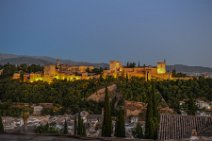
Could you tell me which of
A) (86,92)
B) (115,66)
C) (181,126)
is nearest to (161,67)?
(115,66)

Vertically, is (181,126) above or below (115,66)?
below

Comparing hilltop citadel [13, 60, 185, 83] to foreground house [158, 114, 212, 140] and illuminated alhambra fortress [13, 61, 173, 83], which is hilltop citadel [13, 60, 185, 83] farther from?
foreground house [158, 114, 212, 140]

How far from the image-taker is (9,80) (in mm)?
60344

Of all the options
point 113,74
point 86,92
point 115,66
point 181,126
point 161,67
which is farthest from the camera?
point 115,66

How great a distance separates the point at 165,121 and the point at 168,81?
4606cm

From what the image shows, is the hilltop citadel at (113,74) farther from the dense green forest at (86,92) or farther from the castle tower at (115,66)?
the dense green forest at (86,92)

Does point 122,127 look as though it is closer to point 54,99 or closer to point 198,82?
point 54,99

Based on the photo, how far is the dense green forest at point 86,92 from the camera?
46.8 metres

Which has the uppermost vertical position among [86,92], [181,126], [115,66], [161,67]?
A: [115,66]

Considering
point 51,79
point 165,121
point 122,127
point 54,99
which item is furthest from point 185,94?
point 165,121

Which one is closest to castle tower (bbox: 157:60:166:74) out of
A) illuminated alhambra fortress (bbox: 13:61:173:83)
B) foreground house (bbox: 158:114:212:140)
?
illuminated alhambra fortress (bbox: 13:61:173:83)

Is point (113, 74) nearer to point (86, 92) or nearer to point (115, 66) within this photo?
point (115, 66)

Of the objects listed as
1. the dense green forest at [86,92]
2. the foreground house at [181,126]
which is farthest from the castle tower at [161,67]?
the foreground house at [181,126]

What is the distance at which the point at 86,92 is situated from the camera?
51062 millimetres
